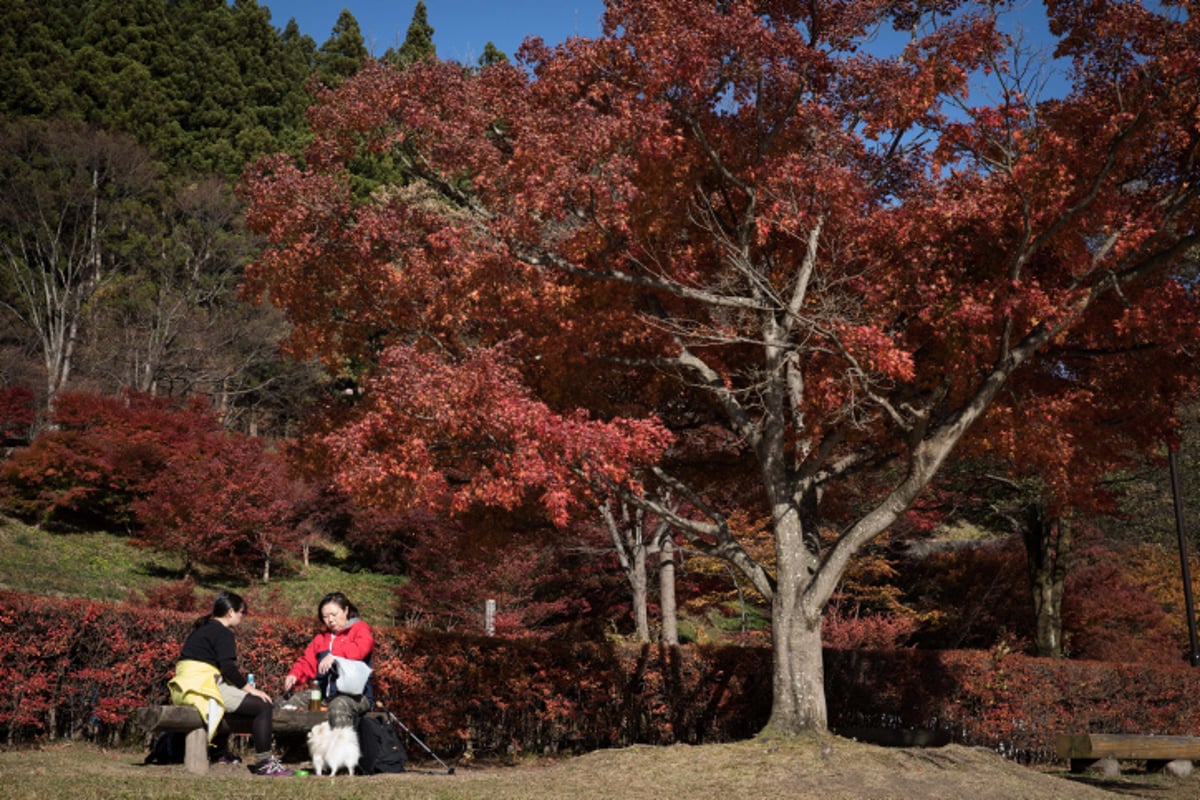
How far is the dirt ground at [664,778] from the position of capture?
6.33 metres

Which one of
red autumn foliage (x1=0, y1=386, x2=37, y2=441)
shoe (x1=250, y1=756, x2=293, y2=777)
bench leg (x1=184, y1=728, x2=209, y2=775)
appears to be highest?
red autumn foliage (x1=0, y1=386, x2=37, y2=441)

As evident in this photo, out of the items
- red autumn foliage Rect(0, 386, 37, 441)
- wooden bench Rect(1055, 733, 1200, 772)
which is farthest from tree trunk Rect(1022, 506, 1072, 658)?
red autumn foliage Rect(0, 386, 37, 441)

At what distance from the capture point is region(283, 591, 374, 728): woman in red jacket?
277 inches

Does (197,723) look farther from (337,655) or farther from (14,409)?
(14,409)

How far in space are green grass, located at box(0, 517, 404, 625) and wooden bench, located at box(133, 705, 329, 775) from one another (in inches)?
425

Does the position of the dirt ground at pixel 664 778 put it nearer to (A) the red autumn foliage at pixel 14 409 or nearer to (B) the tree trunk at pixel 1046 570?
(B) the tree trunk at pixel 1046 570

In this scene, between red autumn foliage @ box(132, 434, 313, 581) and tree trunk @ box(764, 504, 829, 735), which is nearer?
tree trunk @ box(764, 504, 829, 735)

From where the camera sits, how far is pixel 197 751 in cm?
717

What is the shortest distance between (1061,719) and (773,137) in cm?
1007

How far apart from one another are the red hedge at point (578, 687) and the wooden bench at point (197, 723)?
11.0ft

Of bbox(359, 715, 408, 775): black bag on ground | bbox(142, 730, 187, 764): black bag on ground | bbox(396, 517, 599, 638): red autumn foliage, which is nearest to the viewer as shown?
bbox(359, 715, 408, 775): black bag on ground

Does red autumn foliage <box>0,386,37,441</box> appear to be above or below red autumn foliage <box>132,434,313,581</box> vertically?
above

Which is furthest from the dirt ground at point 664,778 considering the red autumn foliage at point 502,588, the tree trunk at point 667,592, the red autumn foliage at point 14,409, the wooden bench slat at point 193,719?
the red autumn foliage at point 14,409

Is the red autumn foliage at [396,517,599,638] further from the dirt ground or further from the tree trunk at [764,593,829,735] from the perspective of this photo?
the dirt ground
